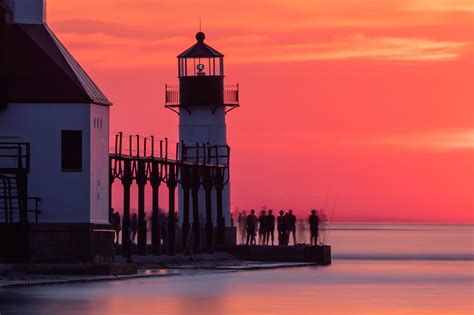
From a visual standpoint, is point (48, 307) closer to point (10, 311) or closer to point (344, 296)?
point (10, 311)

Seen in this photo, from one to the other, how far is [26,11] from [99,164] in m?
5.73

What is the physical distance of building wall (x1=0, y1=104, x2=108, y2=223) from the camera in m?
55.4

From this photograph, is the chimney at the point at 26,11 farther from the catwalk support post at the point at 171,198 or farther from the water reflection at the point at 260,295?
the catwalk support post at the point at 171,198

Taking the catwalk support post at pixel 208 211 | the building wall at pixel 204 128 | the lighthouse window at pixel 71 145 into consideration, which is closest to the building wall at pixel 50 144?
the lighthouse window at pixel 71 145

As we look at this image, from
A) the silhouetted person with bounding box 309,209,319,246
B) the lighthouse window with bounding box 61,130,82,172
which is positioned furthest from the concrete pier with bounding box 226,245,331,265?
the lighthouse window with bounding box 61,130,82,172

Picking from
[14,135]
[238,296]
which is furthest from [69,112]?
[238,296]

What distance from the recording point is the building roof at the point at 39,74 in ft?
182

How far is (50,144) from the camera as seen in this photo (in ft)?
182

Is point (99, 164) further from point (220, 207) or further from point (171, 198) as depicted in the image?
point (220, 207)

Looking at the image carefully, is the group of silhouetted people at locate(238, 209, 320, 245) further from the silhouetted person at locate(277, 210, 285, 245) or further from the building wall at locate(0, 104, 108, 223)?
the building wall at locate(0, 104, 108, 223)

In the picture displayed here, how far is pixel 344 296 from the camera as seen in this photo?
42656 millimetres

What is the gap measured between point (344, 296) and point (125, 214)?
22523 millimetres

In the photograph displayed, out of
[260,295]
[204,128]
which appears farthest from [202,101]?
[260,295]

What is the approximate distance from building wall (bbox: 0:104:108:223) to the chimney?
3.43 metres
